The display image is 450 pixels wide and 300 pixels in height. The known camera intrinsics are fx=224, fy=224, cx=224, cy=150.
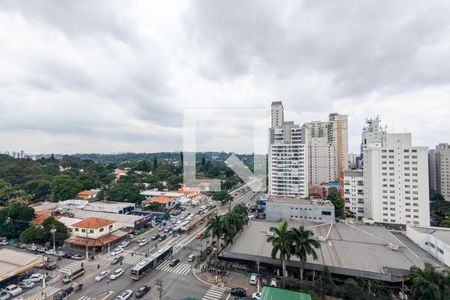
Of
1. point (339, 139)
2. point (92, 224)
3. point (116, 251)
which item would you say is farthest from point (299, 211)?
point (339, 139)

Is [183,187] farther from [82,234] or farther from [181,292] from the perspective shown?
[181,292]

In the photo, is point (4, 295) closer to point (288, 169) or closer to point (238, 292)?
point (238, 292)

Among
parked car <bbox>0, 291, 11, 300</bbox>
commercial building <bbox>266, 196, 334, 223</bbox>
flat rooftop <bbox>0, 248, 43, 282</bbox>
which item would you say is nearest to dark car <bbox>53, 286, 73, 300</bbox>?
parked car <bbox>0, 291, 11, 300</bbox>

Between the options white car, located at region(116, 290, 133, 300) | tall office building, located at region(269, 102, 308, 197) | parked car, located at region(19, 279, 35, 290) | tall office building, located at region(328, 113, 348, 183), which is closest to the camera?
white car, located at region(116, 290, 133, 300)

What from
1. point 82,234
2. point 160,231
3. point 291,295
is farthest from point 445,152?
point 82,234

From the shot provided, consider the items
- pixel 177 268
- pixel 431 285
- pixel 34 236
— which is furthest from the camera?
pixel 34 236

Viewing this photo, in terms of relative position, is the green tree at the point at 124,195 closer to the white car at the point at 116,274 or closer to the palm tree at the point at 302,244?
the white car at the point at 116,274

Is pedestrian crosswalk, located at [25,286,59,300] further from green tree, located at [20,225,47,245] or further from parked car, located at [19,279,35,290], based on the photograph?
green tree, located at [20,225,47,245]
